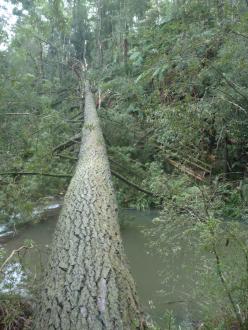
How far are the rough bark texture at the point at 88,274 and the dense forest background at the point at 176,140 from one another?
25.1 inches

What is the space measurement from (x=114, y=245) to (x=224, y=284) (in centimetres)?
107

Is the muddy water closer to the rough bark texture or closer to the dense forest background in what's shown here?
the dense forest background

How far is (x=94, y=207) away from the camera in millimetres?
4148

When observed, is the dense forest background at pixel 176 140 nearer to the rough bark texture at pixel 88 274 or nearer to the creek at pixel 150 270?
the creek at pixel 150 270

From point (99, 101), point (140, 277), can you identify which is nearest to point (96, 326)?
point (140, 277)

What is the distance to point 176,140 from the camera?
20.7 feet

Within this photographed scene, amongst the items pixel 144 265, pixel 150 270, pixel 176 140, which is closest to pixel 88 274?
pixel 150 270

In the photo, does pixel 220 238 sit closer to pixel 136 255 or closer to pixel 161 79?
pixel 136 255

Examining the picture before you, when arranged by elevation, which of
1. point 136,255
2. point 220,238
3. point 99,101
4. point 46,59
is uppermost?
point 46,59

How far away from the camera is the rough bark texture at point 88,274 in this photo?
2.27m

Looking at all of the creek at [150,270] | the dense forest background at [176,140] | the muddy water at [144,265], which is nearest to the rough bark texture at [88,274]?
the creek at [150,270]

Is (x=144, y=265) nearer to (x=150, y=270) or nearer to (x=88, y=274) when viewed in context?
(x=150, y=270)

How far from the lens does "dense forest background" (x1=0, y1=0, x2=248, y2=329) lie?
3.57 m

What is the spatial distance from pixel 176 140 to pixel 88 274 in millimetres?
3948
